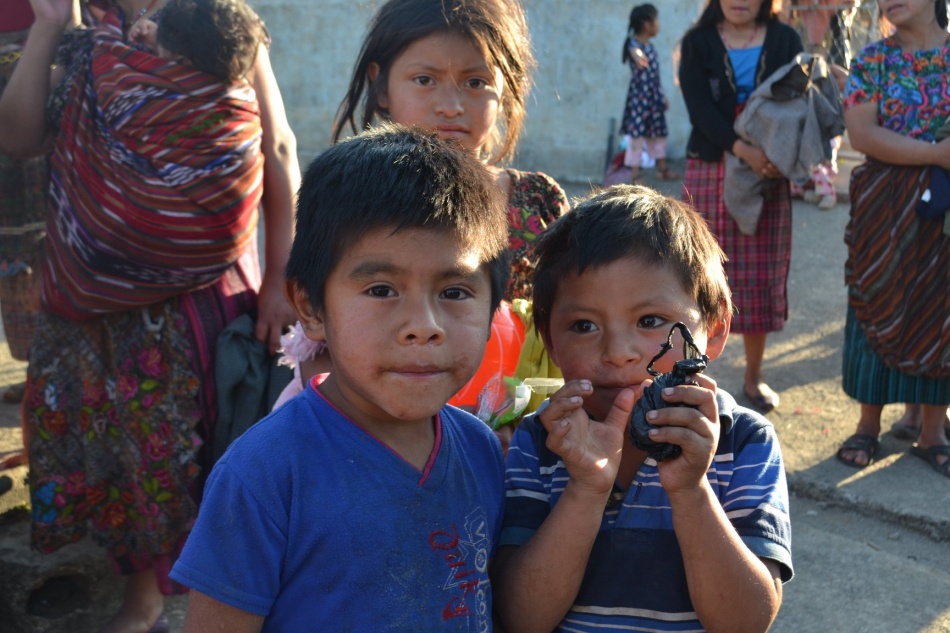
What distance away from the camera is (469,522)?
1.63m

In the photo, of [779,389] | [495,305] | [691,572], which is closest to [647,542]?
[691,572]

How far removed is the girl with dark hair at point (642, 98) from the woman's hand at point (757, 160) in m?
5.38

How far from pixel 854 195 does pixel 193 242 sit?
2.87 m

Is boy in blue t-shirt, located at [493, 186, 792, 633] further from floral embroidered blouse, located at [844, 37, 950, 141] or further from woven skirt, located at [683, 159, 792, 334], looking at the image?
woven skirt, located at [683, 159, 792, 334]

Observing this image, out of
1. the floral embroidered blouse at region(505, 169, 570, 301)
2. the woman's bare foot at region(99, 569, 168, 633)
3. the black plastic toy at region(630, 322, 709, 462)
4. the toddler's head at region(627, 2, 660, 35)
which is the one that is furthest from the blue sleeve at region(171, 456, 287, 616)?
the toddler's head at region(627, 2, 660, 35)

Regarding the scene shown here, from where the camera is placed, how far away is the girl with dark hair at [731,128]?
491 cm

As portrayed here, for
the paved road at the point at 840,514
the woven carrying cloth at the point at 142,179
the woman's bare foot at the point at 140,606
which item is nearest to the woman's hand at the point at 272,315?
the woven carrying cloth at the point at 142,179

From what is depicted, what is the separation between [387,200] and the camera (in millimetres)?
1545

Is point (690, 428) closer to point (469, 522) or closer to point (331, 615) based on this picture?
point (469, 522)

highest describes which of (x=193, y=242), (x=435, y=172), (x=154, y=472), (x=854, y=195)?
(x=435, y=172)

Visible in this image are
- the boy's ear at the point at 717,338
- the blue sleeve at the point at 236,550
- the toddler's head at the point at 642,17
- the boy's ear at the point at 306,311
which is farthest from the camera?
the toddler's head at the point at 642,17

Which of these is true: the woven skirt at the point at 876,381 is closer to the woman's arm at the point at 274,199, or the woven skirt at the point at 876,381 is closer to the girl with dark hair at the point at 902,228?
the girl with dark hair at the point at 902,228

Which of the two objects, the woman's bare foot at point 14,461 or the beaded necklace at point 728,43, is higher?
the beaded necklace at point 728,43

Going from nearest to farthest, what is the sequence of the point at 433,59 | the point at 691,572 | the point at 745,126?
the point at 691,572
the point at 433,59
the point at 745,126
